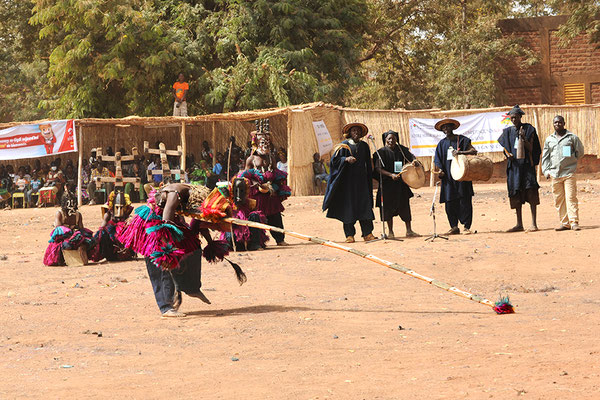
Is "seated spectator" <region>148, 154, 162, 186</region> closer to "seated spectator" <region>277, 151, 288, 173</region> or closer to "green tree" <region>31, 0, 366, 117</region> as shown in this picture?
"green tree" <region>31, 0, 366, 117</region>

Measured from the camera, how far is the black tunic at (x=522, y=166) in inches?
523

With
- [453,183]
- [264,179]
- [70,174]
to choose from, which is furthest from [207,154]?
[453,183]

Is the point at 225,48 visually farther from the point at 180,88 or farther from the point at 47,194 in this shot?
the point at 47,194

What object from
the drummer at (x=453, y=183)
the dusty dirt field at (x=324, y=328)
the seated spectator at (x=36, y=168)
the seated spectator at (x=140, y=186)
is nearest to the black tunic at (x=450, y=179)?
the drummer at (x=453, y=183)

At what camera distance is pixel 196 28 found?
27.2 m

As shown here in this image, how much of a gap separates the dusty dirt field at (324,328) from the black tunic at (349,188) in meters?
0.66

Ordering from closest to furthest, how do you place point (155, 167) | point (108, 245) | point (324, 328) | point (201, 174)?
point (324, 328) < point (108, 245) < point (201, 174) < point (155, 167)

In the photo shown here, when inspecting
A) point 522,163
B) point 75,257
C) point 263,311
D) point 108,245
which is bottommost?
point 263,311

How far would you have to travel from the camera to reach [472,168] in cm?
1273

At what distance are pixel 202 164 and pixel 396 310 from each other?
17105mm

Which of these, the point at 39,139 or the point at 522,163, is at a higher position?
the point at 39,139

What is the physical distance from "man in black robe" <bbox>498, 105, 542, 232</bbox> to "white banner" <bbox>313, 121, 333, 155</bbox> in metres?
9.84

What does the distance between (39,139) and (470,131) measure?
12242 mm

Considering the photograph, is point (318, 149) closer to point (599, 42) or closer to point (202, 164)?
point (202, 164)
